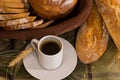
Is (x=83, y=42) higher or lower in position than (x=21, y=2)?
lower

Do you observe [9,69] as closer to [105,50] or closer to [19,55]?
[19,55]

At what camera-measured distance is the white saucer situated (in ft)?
2.43

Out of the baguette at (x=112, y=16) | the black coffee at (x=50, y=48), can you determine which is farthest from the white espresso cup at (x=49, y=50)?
the baguette at (x=112, y=16)

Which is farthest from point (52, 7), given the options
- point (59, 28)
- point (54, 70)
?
point (54, 70)

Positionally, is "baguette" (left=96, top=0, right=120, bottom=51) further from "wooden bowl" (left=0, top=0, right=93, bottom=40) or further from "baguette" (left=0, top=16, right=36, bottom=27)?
"baguette" (left=0, top=16, right=36, bottom=27)

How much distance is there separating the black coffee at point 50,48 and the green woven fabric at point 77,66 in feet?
0.29

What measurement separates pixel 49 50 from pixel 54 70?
66mm

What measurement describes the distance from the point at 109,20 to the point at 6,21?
0.30 m

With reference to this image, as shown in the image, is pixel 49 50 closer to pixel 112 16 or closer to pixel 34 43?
pixel 34 43

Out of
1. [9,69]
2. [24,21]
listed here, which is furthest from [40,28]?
[9,69]

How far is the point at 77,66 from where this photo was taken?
786 millimetres

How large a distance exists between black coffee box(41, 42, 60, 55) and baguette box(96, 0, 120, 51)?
174 millimetres

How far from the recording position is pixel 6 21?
0.73 metres

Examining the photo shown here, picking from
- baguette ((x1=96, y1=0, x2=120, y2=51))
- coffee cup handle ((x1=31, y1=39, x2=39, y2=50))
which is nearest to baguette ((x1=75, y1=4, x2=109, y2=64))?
baguette ((x1=96, y1=0, x2=120, y2=51))
